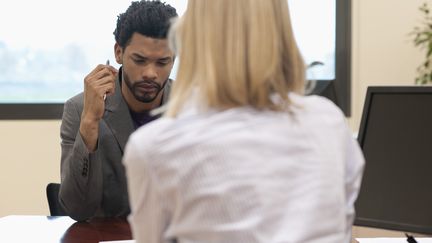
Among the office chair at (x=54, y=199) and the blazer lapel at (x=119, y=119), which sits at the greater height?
the blazer lapel at (x=119, y=119)

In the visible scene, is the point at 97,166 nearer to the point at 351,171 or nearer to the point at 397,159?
the point at 397,159

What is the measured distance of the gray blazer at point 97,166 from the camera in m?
2.30

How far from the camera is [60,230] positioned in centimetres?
210

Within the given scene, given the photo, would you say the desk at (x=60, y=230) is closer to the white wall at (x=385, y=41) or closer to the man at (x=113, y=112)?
the man at (x=113, y=112)

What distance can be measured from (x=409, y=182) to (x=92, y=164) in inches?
41.0

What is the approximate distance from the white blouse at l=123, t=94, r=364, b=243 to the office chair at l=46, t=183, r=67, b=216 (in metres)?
1.50

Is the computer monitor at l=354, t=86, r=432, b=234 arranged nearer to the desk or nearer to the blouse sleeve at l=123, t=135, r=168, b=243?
the desk

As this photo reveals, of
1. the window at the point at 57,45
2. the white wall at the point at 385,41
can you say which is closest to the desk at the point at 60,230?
the window at the point at 57,45

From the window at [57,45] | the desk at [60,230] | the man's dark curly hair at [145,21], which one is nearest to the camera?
the desk at [60,230]

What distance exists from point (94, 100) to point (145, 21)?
36 cm

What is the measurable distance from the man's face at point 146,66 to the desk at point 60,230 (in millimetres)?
490

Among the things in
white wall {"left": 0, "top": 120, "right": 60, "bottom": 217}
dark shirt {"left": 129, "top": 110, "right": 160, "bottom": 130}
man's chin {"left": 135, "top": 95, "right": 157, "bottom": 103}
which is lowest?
white wall {"left": 0, "top": 120, "right": 60, "bottom": 217}

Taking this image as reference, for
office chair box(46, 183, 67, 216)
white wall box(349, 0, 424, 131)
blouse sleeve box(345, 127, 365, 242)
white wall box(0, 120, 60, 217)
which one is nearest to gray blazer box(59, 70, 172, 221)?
office chair box(46, 183, 67, 216)

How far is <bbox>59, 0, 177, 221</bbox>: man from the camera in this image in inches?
91.0
